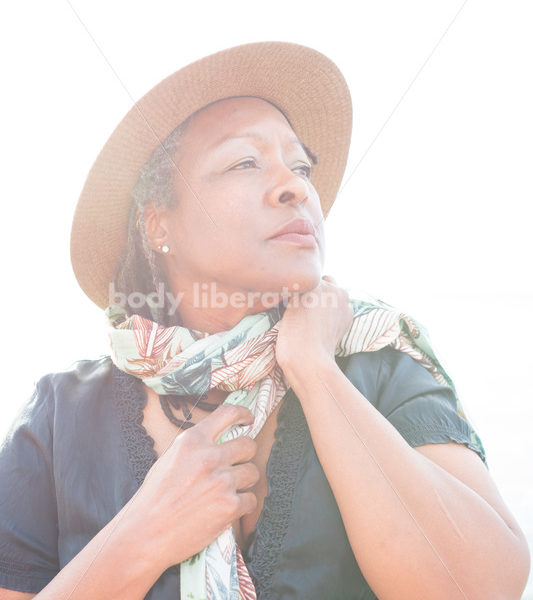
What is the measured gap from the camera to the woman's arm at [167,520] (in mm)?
1249

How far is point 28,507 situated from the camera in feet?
4.98

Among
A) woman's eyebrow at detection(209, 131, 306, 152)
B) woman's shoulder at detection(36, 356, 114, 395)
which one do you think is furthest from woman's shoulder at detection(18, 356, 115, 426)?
woman's eyebrow at detection(209, 131, 306, 152)

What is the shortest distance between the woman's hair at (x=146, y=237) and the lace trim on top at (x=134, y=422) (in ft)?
0.92

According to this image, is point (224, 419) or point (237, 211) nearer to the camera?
point (224, 419)

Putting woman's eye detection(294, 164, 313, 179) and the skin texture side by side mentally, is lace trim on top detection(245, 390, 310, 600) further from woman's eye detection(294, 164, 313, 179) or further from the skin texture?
woman's eye detection(294, 164, 313, 179)

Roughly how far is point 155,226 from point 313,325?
703 millimetres

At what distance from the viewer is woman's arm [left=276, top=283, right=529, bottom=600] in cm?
120

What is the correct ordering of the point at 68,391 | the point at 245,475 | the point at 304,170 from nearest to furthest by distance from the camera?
the point at 245,475 < the point at 68,391 < the point at 304,170

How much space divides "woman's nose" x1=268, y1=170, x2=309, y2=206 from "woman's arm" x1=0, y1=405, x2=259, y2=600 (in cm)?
68

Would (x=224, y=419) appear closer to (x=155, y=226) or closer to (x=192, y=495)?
(x=192, y=495)

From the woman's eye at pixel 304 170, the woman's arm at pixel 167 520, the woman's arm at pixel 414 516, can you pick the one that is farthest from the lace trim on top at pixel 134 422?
the woman's eye at pixel 304 170

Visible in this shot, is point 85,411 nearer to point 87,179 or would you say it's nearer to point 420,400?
point 87,179

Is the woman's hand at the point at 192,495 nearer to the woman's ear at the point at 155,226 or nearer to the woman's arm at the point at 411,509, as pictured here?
the woman's arm at the point at 411,509

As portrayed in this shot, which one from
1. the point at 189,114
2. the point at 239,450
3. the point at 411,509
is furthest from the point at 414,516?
the point at 189,114
